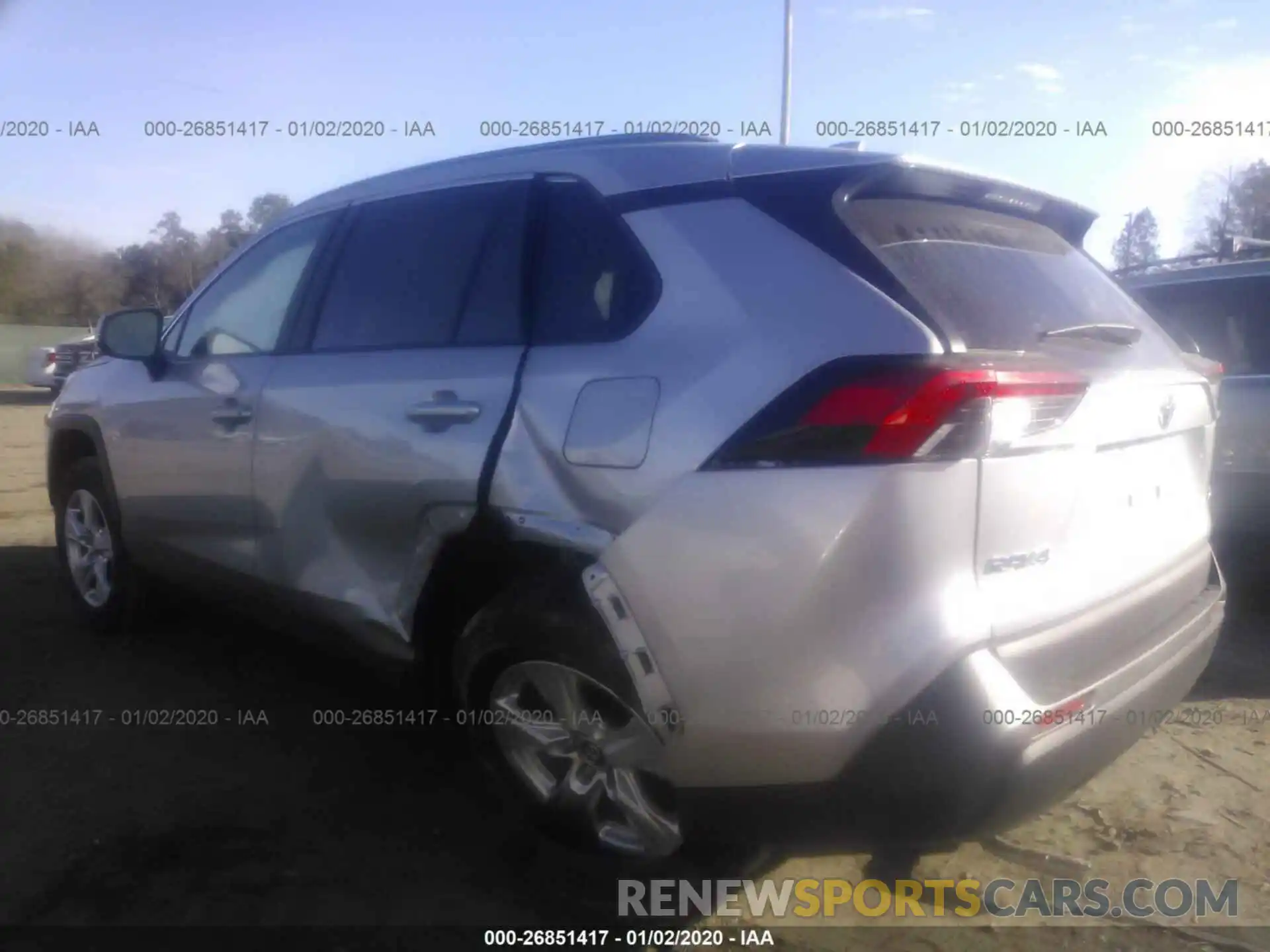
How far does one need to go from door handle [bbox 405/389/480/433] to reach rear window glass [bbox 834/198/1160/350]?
1032 millimetres

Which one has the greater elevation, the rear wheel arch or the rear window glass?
the rear window glass

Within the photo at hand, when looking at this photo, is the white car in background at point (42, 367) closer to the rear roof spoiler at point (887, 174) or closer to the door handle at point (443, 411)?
the door handle at point (443, 411)

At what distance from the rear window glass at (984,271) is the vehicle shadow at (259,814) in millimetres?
1512

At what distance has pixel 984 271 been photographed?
2479 mm

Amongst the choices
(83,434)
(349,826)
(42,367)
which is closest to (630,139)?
(349,826)

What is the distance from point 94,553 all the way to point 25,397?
59.3 feet

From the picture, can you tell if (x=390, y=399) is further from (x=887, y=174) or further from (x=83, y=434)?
(x=83, y=434)

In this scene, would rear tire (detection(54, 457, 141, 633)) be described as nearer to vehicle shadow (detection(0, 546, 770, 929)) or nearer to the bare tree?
vehicle shadow (detection(0, 546, 770, 929))

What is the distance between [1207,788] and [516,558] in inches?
91.1

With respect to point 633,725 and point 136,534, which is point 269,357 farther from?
point 633,725

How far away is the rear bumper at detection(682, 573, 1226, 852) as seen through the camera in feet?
6.81

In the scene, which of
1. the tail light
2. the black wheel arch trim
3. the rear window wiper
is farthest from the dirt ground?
the rear window wiper

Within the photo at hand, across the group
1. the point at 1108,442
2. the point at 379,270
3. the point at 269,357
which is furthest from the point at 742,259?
the point at 269,357

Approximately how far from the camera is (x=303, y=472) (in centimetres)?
328
